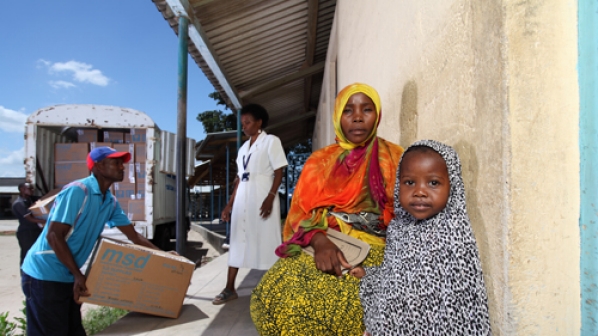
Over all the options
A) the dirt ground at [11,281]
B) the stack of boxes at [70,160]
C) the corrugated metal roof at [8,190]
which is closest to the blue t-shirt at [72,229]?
the dirt ground at [11,281]

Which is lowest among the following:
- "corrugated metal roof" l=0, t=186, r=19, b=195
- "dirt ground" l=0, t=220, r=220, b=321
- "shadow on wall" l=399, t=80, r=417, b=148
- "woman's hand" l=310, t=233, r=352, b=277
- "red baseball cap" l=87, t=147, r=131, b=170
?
"dirt ground" l=0, t=220, r=220, b=321

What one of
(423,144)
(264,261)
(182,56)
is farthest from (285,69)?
(423,144)

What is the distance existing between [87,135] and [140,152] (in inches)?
33.2

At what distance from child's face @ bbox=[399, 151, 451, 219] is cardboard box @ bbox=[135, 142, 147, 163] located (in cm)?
572

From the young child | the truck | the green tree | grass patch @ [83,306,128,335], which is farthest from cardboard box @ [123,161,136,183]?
the green tree

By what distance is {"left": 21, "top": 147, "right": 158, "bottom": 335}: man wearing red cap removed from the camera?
2.35 m

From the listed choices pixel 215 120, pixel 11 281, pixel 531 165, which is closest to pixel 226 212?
pixel 531 165

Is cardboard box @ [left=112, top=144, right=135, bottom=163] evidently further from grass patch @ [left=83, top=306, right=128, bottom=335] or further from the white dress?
the white dress

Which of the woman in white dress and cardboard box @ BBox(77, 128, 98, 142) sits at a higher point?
cardboard box @ BBox(77, 128, 98, 142)

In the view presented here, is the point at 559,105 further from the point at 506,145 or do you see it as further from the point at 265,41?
the point at 265,41

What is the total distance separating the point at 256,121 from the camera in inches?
139

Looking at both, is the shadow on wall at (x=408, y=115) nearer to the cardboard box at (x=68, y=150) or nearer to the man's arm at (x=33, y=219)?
the man's arm at (x=33, y=219)

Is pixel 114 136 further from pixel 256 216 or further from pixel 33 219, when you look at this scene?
pixel 256 216

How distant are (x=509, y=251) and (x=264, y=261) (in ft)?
8.44
